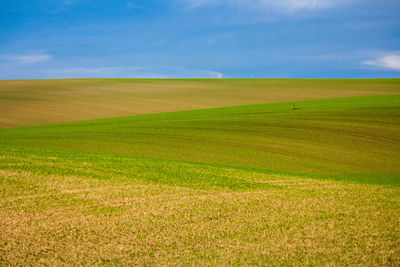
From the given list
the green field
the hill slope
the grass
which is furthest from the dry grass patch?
the grass

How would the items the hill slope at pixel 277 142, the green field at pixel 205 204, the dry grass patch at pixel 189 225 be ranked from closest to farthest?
the dry grass patch at pixel 189 225
the green field at pixel 205 204
the hill slope at pixel 277 142

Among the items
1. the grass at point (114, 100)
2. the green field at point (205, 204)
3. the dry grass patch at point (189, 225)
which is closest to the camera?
the dry grass patch at point (189, 225)

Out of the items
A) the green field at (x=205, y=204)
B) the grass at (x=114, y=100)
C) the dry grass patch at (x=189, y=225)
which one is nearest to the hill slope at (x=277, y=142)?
the green field at (x=205, y=204)

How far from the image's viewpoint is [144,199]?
646 centimetres

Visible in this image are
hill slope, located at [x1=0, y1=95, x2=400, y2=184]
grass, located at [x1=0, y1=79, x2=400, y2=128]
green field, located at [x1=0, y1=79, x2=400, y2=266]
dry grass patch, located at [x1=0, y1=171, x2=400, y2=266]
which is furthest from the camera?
grass, located at [x1=0, y1=79, x2=400, y2=128]

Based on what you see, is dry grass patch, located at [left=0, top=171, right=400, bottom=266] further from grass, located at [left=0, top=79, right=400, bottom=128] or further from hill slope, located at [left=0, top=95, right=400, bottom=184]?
grass, located at [left=0, top=79, right=400, bottom=128]

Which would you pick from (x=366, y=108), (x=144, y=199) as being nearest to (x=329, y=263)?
(x=144, y=199)

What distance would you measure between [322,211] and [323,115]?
14534 mm

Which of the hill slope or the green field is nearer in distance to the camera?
the green field

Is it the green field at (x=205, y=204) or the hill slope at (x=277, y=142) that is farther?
the hill slope at (x=277, y=142)

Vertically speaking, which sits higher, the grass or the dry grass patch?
the grass

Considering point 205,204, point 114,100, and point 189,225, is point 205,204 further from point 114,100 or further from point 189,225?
point 114,100

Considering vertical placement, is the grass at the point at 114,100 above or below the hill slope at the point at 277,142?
above

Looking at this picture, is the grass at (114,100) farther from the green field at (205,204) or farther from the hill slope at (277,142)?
the green field at (205,204)
